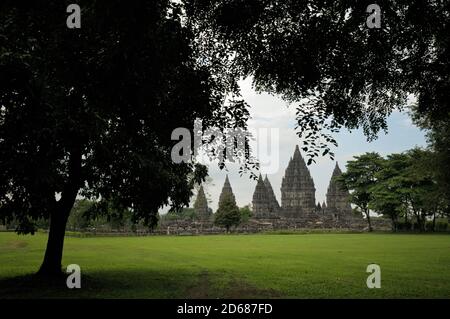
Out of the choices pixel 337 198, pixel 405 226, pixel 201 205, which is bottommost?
pixel 405 226

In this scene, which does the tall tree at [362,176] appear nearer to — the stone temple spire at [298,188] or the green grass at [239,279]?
the stone temple spire at [298,188]

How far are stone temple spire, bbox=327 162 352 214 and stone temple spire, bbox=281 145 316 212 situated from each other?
4450mm

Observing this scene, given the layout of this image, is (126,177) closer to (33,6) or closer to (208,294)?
(208,294)

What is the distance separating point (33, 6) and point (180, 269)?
13.8m

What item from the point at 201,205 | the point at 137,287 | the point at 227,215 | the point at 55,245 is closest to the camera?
the point at 137,287

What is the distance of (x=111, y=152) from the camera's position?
12938 millimetres

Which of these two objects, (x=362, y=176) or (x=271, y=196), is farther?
(x=271, y=196)

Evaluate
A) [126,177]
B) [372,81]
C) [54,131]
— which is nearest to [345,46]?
[372,81]

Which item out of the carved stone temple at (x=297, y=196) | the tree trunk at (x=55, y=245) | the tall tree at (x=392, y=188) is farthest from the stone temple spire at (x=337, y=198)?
the tree trunk at (x=55, y=245)

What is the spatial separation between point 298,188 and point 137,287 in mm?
108956

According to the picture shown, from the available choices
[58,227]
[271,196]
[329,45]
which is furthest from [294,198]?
[329,45]

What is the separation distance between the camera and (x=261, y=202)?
114 metres

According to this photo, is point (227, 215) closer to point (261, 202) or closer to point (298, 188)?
point (261, 202)

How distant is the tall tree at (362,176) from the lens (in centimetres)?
7669
